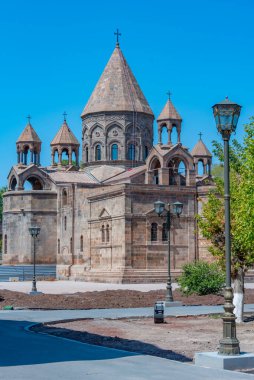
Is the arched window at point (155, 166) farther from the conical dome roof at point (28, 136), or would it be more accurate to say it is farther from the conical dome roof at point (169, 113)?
the conical dome roof at point (28, 136)

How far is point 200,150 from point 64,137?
13.9 meters

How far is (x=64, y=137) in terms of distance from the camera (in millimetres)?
64875

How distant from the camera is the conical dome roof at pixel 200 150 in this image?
2741 inches

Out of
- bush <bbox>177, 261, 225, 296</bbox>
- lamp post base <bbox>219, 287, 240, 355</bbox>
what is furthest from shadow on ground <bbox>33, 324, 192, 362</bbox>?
bush <bbox>177, 261, 225, 296</bbox>

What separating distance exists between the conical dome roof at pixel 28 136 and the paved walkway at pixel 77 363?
1891 inches

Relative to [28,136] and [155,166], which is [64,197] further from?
[28,136]

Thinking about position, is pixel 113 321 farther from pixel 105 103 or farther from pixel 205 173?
pixel 205 173

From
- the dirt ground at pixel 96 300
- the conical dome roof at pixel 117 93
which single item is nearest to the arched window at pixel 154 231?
the dirt ground at pixel 96 300

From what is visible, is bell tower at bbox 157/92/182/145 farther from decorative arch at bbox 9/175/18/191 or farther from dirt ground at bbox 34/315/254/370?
dirt ground at bbox 34/315/254/370

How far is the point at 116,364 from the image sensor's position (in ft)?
38.5

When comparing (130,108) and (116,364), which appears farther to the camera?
(130,108)

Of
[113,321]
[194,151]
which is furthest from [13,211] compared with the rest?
[113,321]

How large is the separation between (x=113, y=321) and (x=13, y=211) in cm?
4432

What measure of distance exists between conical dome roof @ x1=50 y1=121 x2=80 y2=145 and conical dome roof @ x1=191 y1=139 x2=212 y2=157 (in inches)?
476
